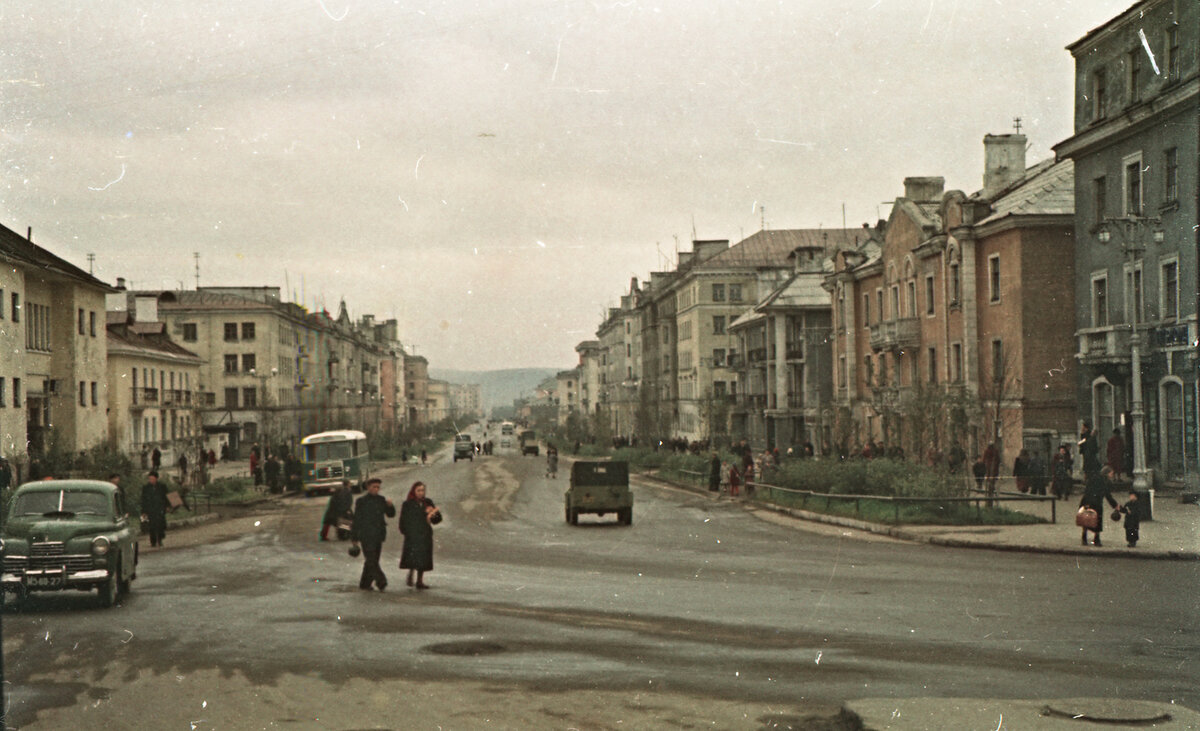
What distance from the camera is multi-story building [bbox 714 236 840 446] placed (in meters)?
74.5

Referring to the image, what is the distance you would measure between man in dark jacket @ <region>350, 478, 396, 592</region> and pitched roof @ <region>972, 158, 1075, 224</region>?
30.7m

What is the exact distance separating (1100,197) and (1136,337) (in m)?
11.7

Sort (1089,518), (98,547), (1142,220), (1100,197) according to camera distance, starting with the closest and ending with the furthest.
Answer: (98,547), (1089,518), (1142,220), (1100,197)

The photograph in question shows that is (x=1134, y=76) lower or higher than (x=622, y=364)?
higher

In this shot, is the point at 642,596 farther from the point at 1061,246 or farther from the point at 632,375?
the point at 632,375

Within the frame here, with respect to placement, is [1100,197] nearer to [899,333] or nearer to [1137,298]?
[1137,298]

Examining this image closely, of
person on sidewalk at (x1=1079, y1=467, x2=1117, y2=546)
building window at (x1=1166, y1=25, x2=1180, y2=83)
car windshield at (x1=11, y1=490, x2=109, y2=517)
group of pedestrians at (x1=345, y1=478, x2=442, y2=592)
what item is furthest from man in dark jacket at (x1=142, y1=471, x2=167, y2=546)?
building window at (x1=1166, y1=25, x2=1180, y2=83)

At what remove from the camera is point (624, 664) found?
473 inches

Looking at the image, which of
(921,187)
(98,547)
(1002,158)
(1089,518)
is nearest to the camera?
(98,547)

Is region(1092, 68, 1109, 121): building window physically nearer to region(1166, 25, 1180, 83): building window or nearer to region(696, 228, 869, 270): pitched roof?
region(1166, 25, 1180, 83): building window

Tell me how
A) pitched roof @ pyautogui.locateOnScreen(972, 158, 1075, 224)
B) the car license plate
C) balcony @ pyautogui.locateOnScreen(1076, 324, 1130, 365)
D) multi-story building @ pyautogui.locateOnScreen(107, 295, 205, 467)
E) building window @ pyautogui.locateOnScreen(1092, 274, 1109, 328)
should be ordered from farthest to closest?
multi-story building @ pyautogui.locateOnScreen(107, 295, 205, 467), pitched roof @ pyautogui.locateOnScreen(972, 158, 1075, 224), building window @ pyautogui.locateOnScreen(1092, 274, 1109, 328), balcony @ pyautogui.locateOnScreen(1076, 324, 1130, 365), the car license plate

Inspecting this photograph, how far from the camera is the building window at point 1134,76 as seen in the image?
117 feet

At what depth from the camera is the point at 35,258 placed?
47.9 metres

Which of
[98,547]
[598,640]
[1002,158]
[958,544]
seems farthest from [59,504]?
[1002,158]
